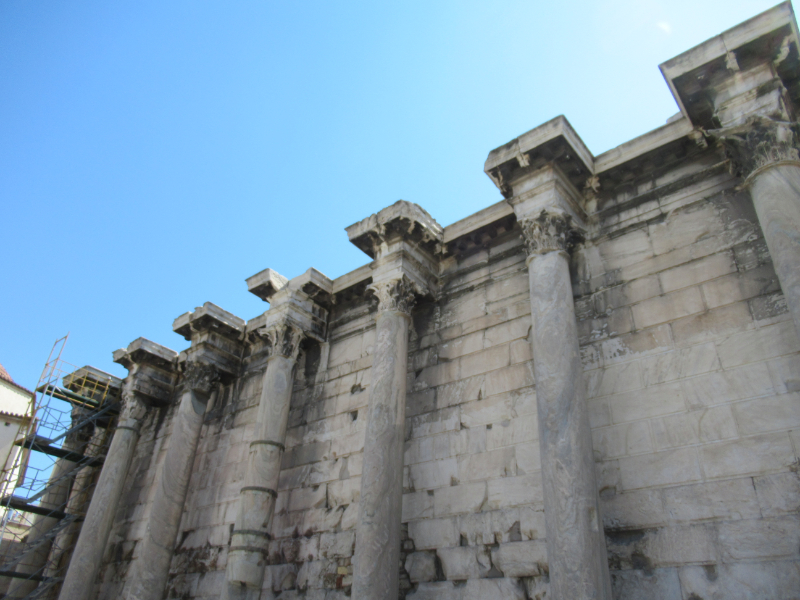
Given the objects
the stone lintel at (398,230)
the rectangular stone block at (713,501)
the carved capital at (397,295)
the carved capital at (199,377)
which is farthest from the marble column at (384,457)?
the carved capital at (199,377)

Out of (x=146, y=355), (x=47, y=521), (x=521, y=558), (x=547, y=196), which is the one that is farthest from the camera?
A: (x=47, y=521)

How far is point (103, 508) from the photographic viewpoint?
11.5 meters

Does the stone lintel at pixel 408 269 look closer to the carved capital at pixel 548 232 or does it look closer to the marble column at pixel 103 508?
the carved capital at pixel 548 232

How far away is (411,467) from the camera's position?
26.7 ft

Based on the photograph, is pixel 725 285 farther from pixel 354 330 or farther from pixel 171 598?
pixel 171 598

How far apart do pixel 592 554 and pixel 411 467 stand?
3183 mm

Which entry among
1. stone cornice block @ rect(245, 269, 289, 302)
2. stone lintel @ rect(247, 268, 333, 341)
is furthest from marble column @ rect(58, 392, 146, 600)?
stone lintel @ rect(247, 268, 333, 341)

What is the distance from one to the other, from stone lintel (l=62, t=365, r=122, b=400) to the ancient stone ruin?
166 inches

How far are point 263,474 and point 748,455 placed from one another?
6.69 m

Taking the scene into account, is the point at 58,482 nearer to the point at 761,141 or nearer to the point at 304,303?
the point at 304,303

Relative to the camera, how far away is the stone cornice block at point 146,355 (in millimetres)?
13086

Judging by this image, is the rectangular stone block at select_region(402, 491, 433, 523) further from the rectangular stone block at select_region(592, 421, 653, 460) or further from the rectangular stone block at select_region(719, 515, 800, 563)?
the rectangular stone block at select_region(719, 515, 800, 563)

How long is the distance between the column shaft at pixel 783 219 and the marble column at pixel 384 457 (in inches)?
187

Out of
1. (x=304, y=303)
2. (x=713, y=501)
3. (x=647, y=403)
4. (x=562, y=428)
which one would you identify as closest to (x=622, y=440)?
(x=647, y=403)
